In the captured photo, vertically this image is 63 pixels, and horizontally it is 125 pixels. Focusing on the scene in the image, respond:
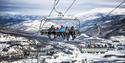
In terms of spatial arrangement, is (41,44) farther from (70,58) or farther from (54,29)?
(54,29)

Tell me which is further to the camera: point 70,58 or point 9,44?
point 9,44

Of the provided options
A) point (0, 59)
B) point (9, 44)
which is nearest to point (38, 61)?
point (0, 59)

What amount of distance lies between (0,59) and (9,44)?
16.5 metres

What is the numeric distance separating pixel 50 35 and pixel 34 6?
88.1m

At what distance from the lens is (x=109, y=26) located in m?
124

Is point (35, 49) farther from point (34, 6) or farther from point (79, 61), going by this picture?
point (34, 6)

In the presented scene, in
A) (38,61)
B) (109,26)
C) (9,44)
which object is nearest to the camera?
(38,61)

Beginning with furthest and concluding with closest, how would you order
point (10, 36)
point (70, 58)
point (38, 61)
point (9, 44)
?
point (10, 36) → point (9, 44) → point (70, 58) → point (38, 61)

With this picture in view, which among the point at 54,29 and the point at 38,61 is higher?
the point at 54,29

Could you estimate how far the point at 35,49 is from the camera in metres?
82.8

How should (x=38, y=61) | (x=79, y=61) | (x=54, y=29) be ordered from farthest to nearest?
1. (x=79, y=61)
2. (x=38, y=61)
3. (x=54, y=29)

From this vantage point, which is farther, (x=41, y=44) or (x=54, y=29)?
(x=41, y=44)

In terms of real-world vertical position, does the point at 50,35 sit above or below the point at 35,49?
above

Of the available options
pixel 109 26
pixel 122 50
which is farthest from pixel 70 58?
pixel 109 26
